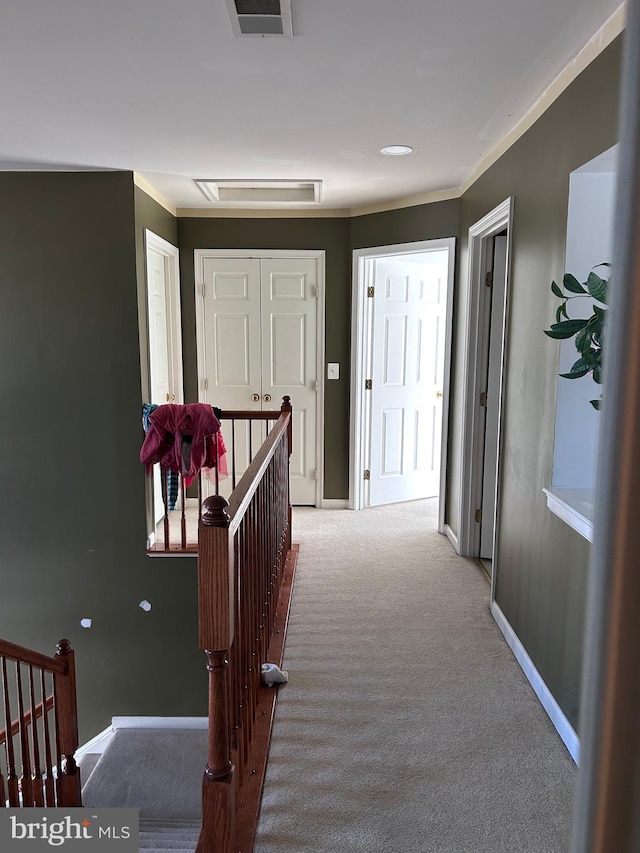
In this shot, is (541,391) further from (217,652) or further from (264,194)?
(264,194)

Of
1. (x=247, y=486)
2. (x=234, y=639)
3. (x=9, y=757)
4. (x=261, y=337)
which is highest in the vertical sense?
(x=261, y=337)

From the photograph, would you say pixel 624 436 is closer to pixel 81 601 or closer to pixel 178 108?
pixel 178 108

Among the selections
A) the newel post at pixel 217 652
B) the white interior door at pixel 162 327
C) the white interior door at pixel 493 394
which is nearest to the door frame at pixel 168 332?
the white interior door at pixel 162 327

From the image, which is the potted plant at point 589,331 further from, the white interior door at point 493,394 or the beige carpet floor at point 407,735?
the white interior door at point 493,394

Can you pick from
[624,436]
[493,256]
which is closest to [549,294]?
[493,256]

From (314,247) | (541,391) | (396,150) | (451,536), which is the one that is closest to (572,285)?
(541,391)

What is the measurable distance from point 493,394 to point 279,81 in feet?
7.04

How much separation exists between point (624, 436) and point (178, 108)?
2.95 meters

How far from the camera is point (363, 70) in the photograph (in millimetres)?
2283

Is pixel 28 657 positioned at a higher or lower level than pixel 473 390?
lower

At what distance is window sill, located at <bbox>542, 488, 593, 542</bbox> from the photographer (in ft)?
6.37

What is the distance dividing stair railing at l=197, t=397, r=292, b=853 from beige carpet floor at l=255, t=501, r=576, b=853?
115 mm

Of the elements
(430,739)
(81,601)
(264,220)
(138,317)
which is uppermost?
(264,220)

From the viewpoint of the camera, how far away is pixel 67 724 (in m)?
3.21
